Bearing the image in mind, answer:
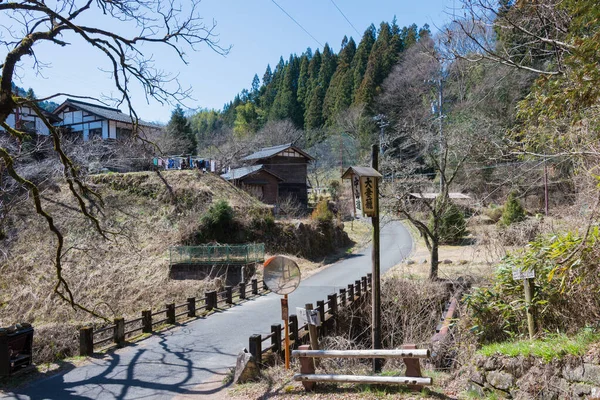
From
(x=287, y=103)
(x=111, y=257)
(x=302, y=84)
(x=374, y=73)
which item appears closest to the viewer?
(x=111, y=257)

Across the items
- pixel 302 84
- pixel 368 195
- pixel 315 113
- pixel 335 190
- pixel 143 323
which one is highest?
pixel 302 84

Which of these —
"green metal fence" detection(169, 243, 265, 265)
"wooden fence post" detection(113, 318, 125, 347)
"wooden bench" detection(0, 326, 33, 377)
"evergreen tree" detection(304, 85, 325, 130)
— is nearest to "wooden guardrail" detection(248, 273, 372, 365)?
"wooden fence post" detection(113, 318, 125, 347)

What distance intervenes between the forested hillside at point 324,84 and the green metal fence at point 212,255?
2857 centimetres

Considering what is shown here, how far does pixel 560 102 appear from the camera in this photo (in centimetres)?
551

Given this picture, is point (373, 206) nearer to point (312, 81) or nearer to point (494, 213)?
point (494, 213)

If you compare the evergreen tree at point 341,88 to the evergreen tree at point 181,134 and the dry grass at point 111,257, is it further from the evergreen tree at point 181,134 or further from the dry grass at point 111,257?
the dry grass at point 111,257

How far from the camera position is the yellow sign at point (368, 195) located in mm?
7363

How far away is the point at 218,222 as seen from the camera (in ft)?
73.5

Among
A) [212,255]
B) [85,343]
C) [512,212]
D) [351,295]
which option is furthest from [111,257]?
[512,212]

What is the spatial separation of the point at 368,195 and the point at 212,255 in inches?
528

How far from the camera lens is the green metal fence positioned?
63.4 feet

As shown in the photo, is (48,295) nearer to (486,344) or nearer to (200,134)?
(486,344)

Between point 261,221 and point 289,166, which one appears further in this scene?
point 289,166

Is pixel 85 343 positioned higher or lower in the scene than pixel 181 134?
lower
